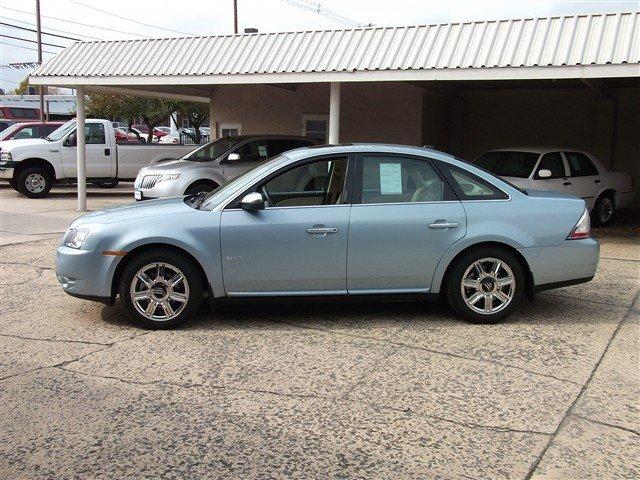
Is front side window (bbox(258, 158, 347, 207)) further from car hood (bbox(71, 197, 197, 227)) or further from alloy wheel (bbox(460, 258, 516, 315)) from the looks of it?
alloy wheel (bbox(460, 258, 516, 315))

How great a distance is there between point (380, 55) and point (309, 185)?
539 centimetres

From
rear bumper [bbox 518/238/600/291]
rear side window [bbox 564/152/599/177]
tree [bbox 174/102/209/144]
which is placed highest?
tree [bbox 174/102/209/144]

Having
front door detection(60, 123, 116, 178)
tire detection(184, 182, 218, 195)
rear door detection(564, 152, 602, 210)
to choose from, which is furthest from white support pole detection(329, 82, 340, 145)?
front door detection(60, 123, 116, 178)

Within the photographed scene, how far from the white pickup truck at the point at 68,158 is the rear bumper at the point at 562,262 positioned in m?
13.5

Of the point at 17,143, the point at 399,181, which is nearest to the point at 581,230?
A: the point at 399,181

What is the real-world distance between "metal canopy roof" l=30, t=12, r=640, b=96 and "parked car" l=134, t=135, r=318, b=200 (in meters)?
1.42

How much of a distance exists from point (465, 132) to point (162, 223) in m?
13.0

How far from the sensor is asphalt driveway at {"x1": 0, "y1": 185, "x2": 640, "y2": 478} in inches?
137

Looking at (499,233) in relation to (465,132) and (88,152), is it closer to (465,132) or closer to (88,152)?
(465,132)

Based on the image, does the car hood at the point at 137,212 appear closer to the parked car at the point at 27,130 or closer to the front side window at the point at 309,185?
the front side window at the point at 309,185

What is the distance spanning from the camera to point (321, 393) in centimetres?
433

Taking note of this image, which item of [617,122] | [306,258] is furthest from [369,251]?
[617,122]

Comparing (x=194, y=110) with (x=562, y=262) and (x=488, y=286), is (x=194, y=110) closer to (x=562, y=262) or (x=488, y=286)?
(x=488, y=286)

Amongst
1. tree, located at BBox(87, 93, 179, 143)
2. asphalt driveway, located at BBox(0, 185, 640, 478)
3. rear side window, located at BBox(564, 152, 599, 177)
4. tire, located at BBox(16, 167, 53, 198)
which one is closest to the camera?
asphalt driveway, located at BBox(0, 185, 640, 478)
